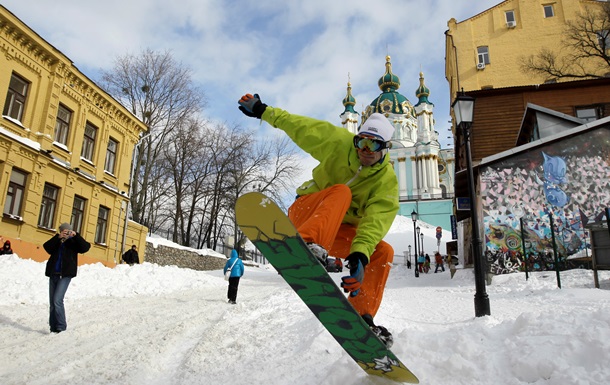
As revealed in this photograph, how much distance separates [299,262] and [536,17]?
41.6 meters

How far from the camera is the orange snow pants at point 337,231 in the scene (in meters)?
3.21

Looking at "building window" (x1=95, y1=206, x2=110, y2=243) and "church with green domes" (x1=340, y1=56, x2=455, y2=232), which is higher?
"church with green domes" (x1=340, y1=56, x2=455, y2=232)

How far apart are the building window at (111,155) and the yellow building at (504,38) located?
26.1 m

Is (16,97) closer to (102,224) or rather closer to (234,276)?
(102,224)

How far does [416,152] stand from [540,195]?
57.6 meters

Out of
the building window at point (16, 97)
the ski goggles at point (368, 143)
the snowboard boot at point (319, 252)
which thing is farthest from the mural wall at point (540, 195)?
the building window at point (16, 97)

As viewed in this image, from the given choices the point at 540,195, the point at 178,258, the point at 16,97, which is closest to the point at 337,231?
the point at 540,195

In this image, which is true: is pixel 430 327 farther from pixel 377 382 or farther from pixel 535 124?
pixel 535 124

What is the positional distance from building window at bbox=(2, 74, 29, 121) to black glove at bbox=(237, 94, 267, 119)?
1600cm

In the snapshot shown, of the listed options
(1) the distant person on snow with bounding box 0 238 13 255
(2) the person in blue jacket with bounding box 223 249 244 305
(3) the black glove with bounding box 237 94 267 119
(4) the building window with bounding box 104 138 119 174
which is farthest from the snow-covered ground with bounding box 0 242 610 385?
(4) the building window with bounding box 104 138 119 174

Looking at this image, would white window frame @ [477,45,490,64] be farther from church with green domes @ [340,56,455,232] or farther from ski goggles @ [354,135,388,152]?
ski goggles @ [354,135,388,152]

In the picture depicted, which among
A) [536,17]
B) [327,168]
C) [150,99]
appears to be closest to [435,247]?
[536,17]

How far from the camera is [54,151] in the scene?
17844 mm

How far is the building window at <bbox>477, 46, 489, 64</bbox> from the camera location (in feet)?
117
